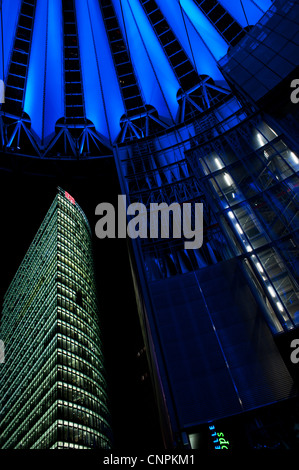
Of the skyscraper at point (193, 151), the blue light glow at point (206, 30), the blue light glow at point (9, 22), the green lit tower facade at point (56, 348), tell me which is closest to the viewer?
the skyscraper at point (193, 151)

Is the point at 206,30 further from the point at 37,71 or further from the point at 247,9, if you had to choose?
the point at 37,71

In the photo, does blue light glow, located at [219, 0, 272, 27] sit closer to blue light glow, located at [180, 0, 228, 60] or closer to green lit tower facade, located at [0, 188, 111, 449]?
blue light glow, located at [180, 0, 228, 60]

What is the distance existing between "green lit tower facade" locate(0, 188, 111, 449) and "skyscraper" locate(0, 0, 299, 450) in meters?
19.7

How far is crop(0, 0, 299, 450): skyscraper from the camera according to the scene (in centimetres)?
1930

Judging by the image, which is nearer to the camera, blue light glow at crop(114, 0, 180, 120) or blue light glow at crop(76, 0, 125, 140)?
blue light glow at crop(76, 0, 125, 140)

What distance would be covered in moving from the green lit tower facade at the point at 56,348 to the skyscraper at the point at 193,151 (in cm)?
1969

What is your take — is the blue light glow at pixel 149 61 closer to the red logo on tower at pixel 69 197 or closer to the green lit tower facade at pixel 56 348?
the green lit tower facade at pixel 56 348

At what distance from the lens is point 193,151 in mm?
29141

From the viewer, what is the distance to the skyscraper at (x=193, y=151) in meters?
19.3

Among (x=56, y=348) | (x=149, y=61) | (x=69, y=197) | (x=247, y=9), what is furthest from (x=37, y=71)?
(x=69, y=197)

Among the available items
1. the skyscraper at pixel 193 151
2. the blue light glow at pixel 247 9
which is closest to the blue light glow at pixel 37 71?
the skyscraper at pixel 193 151

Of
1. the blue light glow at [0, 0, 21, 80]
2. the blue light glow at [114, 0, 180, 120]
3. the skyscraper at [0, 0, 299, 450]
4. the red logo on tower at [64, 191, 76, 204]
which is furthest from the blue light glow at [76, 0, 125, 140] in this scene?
the red logo on tower at [64, 191, 76, 204]

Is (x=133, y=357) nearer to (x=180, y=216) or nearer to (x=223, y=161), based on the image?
(x=180, y=216)
